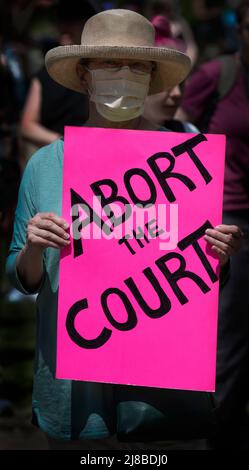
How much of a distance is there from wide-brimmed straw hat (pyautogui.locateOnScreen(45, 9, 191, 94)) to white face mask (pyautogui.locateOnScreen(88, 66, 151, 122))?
54mm

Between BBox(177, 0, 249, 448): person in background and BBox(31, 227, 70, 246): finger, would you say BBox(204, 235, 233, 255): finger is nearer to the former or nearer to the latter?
BBox(31, 227, 70, 246): finger

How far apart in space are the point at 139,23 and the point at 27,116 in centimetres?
261

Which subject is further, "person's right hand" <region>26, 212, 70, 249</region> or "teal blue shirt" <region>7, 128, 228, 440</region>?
"teal blue shirt" <region>7, 128, 228, 440</region>

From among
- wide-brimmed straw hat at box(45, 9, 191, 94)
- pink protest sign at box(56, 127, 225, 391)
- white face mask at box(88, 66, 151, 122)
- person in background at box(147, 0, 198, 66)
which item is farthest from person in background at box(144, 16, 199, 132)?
person in background at box(147, 0, 198, 66)

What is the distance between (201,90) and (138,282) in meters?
2.05

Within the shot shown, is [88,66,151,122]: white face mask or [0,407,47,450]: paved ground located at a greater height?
[88,66,151,122]: white face mask

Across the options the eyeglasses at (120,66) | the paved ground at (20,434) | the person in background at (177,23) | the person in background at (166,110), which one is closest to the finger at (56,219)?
the eyeglasses at (120,66)

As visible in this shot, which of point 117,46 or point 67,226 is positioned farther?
point 117,46

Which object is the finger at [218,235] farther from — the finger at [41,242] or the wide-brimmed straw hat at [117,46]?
the wide-brimmed straw hat at [117,46]

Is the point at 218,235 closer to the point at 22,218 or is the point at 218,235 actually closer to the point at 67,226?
the point at 67,226

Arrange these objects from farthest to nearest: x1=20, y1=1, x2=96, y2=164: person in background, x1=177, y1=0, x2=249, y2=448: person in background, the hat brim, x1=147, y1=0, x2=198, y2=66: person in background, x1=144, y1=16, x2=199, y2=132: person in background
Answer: x1=147, y1=0, x2=198, y2=66: person in background, x1=20, y1=1, x2=96, y2=164: person in background, x1=177, y1=0, x2=249, y2=448: person in background, x1=144, y1=16, x2=199, y2=132: person in background, the hat brim

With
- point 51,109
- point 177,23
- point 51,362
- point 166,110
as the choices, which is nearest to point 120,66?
point 51,362

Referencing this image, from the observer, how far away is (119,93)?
3.08 meters

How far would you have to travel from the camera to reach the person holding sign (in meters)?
2.97
